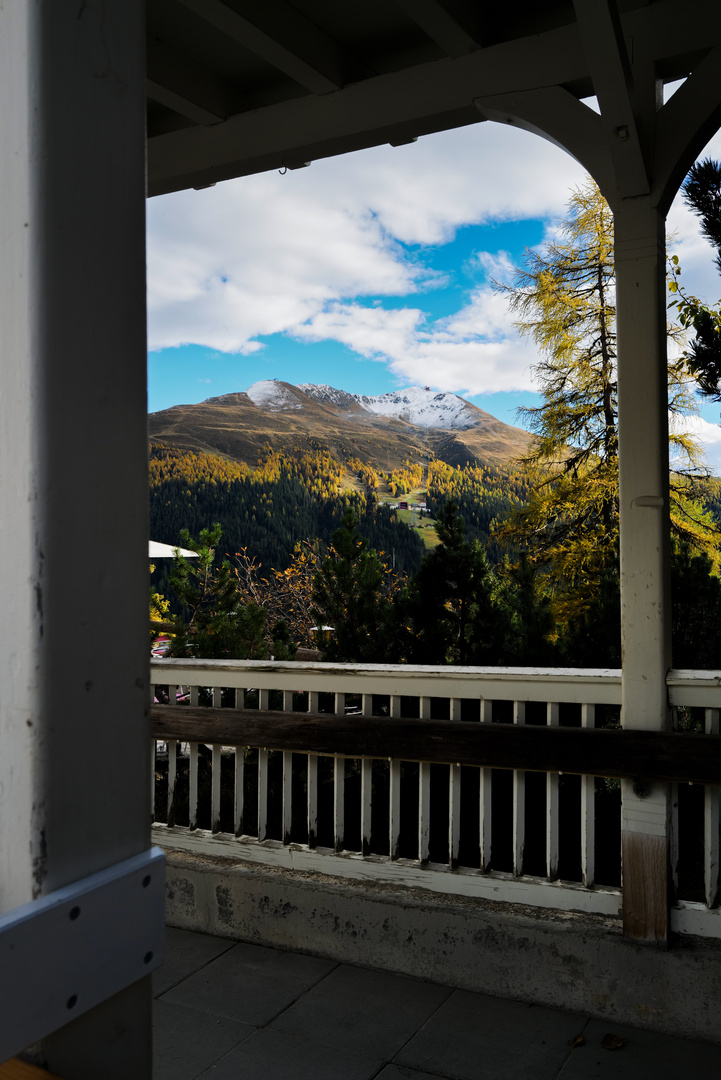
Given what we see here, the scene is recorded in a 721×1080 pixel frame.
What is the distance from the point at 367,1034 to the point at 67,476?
1.95 metres

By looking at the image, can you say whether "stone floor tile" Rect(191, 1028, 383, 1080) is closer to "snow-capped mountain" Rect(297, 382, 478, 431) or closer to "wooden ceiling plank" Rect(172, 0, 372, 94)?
"wooden ceiling plank" Rect(172, 0, 372, 94)

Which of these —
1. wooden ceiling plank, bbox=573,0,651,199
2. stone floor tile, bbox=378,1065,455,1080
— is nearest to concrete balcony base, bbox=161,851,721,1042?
stone floor tile, bbox=378,1065,455,1080

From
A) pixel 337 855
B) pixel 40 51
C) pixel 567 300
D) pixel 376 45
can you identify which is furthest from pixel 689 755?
pixel 567 300

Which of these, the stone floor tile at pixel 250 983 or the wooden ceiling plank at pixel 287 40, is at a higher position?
the wooden ceiling plank at pixel 287 40

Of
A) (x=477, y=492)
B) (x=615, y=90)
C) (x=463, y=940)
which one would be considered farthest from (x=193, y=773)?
(x=477, y=492)

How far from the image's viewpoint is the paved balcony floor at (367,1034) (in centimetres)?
187

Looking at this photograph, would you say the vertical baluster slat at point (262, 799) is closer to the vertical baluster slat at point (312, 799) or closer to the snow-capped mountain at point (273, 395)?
the vertical baluster slat at point (312, 799)

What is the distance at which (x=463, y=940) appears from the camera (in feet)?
7.35

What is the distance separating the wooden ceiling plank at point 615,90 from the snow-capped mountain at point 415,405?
18753mm

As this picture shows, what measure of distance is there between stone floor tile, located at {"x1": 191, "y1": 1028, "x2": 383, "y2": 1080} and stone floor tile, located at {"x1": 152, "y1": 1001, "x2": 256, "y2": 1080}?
0.04m

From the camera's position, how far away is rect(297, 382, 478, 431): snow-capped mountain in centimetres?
2159

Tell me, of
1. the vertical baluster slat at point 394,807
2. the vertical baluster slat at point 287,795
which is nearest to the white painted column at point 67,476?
the vertical baluster slat at point 394,807

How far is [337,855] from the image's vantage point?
249 cm

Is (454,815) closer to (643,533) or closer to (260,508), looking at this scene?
(643,533)
